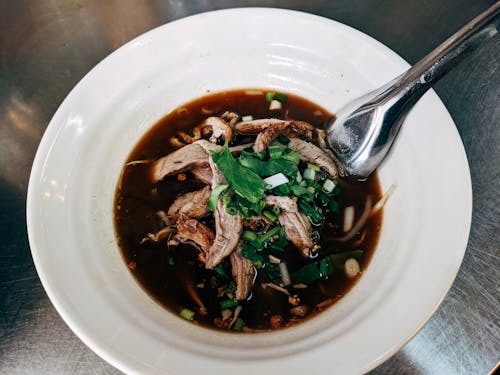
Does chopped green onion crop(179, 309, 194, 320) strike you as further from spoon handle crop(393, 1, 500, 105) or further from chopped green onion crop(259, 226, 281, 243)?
spoon handle crop(393, 1, 500, 105)

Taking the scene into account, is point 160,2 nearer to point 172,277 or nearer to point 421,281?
point 172,277

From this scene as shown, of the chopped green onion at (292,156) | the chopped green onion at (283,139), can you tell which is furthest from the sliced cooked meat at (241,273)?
the chopped green onion at (283,139)

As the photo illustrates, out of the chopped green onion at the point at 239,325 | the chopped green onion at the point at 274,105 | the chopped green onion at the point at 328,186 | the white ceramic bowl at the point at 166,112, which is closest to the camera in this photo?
the white ceramic bowl at the point at 166,112

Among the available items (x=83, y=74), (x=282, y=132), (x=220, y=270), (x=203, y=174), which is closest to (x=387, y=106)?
(x=282, y=132)

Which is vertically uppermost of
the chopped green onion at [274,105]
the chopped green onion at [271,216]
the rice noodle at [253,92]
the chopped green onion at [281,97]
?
the rice noodle at [253,92]

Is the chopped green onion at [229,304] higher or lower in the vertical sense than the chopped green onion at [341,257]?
lower

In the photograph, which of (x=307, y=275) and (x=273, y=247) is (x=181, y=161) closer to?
(x=273, y=247)

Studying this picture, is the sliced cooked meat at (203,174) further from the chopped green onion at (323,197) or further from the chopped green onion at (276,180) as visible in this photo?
the chopped green onion at (323,197)
